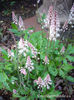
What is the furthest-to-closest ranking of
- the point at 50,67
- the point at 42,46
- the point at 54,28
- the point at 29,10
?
the point at 29,10
the point at 42,46
the point at 50,67
the point at 54,28

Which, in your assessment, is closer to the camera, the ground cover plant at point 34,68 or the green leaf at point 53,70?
the ground cover plant at point 34,68

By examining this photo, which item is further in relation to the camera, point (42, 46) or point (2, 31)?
point (2, 31)

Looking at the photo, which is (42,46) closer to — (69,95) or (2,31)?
(69,95)

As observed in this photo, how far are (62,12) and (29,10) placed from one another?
1.38 m

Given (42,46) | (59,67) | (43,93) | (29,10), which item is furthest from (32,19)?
(43,93)

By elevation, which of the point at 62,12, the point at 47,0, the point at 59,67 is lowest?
the point at 59,67

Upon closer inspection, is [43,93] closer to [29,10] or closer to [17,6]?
[29,10]

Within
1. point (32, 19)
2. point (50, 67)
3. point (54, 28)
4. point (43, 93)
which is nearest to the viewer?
point (54, 28)

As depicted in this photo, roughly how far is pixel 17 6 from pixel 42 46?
3.07m

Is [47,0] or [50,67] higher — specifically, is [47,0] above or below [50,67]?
above

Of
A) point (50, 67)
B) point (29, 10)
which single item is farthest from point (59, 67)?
point (29, 10)

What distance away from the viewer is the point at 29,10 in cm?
438

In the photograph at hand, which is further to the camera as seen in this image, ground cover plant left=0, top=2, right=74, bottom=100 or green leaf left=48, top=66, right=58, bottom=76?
green leaf left=48, top=66, right=58, bottom=76

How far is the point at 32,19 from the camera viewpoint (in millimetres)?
3881
